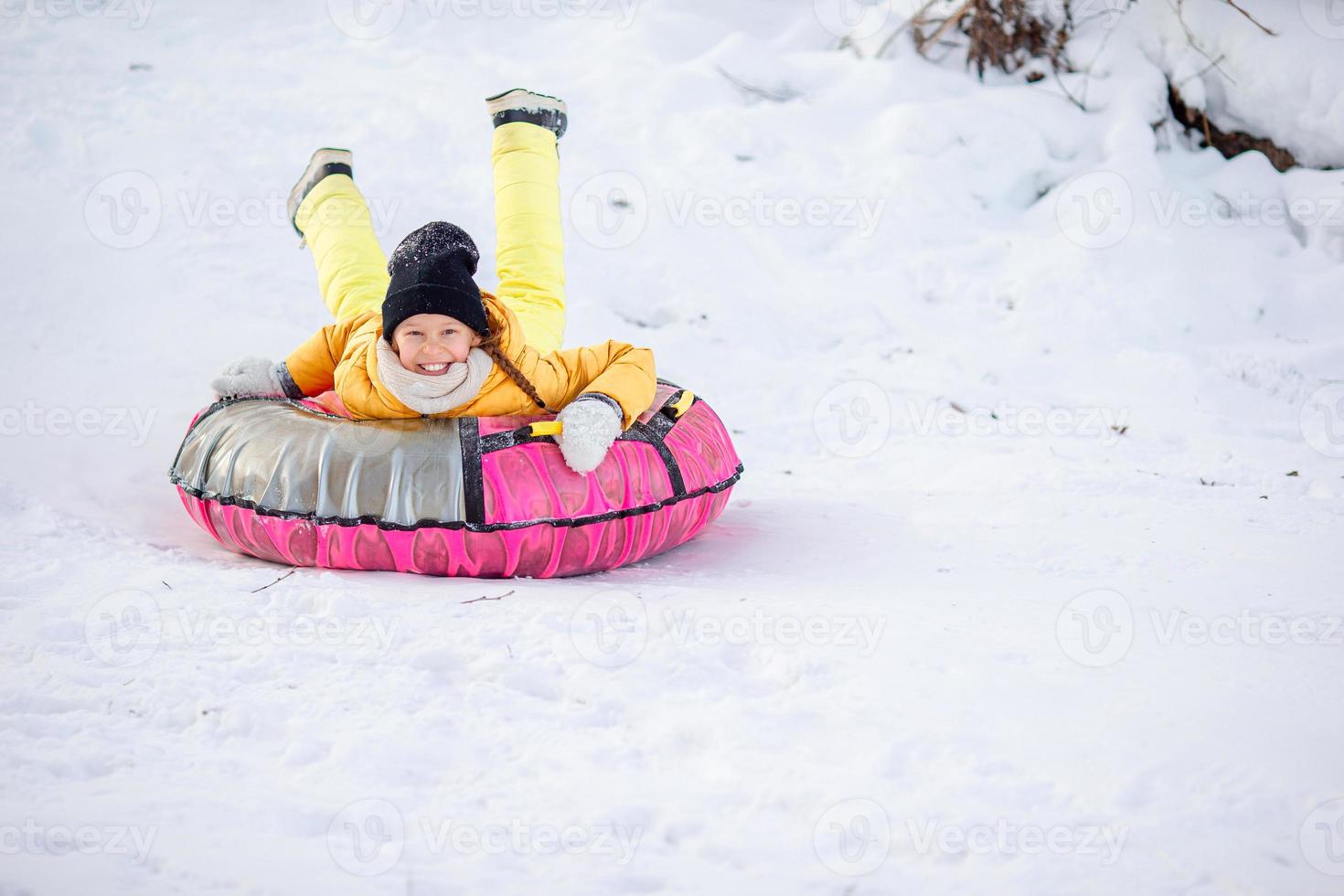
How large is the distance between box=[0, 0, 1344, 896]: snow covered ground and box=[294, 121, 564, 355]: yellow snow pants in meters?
0.79

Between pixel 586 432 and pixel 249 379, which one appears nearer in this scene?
pixel 586 432

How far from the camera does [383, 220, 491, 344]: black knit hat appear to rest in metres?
2.73

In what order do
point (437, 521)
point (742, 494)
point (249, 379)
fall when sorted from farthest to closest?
point (742, 494) → point (249, 379) → point (437, 521)

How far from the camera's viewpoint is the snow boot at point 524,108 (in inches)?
155

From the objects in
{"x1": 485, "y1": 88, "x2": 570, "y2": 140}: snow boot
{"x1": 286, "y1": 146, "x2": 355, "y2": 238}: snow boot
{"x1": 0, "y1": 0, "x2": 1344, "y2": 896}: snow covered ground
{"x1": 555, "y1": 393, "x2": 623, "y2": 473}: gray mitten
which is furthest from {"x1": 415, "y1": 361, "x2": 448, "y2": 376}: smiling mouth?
{"x1": 286, "y1": 146, "x2": 355, "y2": 238}: snow boot

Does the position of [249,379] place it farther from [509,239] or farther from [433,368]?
[509,239]

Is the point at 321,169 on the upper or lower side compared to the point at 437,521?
upper

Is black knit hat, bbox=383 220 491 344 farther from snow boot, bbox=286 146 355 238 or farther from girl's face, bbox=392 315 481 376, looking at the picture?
snow boot, bbox=286 146 355 238

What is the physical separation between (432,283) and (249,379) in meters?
0.87

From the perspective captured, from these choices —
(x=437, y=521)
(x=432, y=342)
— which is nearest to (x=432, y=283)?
(x=432, y=342)

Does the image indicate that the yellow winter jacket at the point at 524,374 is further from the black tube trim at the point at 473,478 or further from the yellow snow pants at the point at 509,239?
the yellow snow pants at the point at 509,239

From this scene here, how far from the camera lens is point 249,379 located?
10.5 ft

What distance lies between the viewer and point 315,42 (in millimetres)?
6590

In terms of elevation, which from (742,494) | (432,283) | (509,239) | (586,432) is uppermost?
(509,239)
